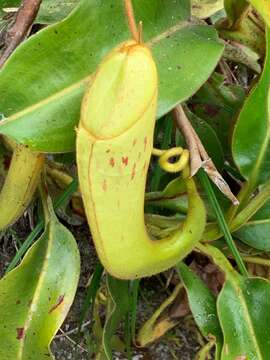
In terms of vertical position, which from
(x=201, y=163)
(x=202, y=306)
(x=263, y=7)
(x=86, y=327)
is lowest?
(x=86, y=327)

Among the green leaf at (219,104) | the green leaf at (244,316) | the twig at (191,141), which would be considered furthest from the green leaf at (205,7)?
the green leaf at (244,316)

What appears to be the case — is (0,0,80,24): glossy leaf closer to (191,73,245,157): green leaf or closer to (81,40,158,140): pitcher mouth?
(191,73,245,157): green leaf

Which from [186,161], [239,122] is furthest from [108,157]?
[239,122]

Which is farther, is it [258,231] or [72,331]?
[72,331]

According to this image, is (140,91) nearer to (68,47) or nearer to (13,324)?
(68,47)

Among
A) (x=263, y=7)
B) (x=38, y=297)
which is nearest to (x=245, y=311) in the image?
(x=38, y=297)

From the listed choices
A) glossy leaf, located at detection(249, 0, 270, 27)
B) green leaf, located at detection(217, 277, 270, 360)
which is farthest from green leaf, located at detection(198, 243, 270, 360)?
glossy leaf, located at detection(249, 0, 270, 27)

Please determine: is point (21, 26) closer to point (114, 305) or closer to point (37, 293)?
point (37, 293)
